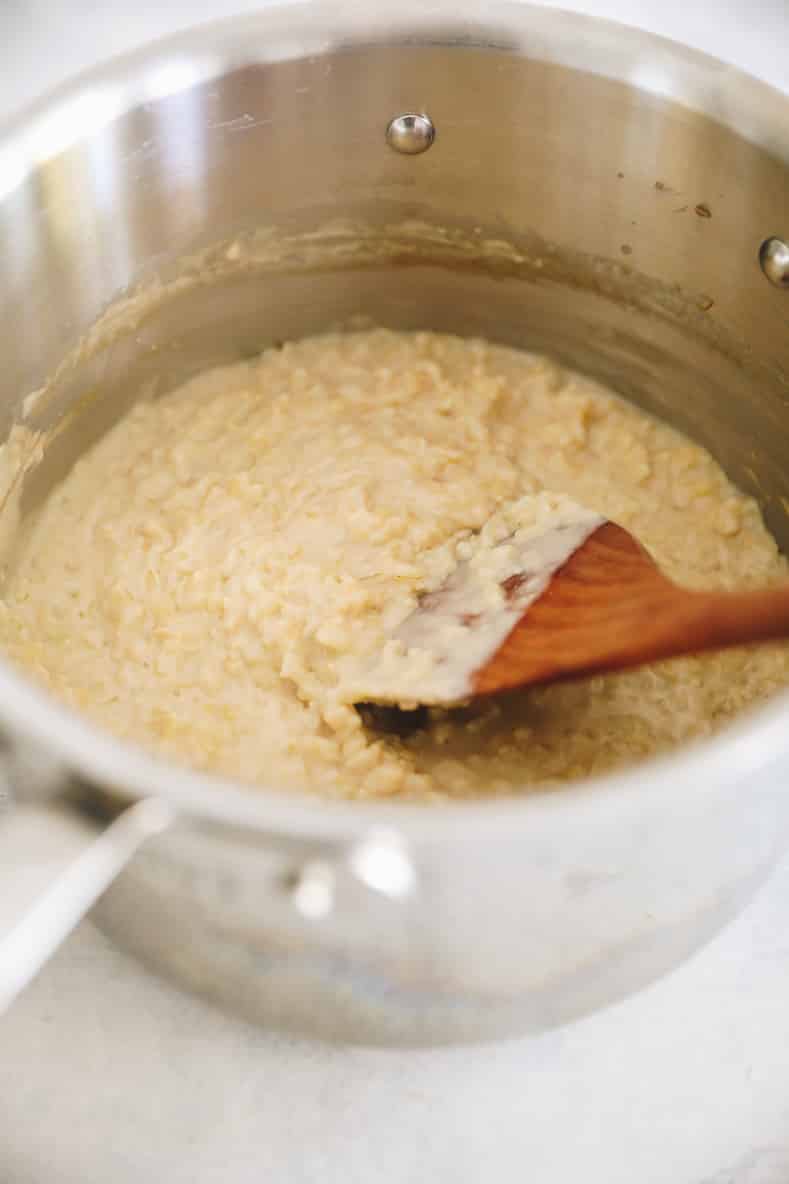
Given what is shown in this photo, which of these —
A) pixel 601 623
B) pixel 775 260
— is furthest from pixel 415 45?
pixel 601 623

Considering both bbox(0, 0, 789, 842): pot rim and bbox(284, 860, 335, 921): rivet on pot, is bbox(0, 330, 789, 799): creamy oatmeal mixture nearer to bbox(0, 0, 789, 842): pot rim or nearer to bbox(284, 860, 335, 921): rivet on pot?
bbox(0, 0, 789, 842): pot rim

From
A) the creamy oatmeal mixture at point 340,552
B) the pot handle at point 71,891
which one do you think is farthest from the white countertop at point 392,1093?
the pot handle at point 71,891

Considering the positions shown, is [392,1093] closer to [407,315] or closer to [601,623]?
[601,623]

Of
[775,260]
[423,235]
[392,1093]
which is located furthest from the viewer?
[423,235]

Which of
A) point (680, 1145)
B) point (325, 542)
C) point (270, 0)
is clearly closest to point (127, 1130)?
point (680, 1145)

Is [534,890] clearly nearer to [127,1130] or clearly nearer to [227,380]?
[127,1130]

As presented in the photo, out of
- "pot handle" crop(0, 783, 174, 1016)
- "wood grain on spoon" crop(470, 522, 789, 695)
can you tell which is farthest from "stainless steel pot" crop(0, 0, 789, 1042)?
"wood grain on spoon" crop(470, 522, 789, 695)

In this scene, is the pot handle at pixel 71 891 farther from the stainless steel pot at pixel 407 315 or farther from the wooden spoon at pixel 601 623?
the wooden spoon at pixel 601 623
